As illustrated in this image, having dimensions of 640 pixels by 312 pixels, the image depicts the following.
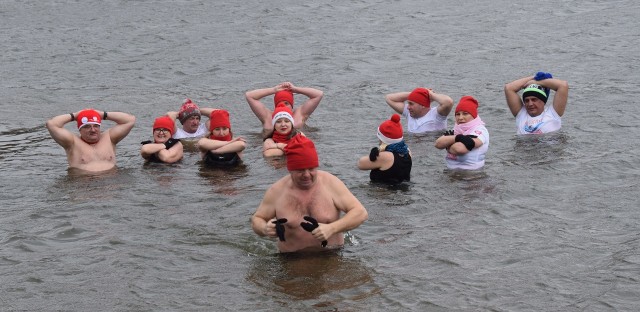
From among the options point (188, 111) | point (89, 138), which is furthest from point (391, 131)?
point (89, 138)

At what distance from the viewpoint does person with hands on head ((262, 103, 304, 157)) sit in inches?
561

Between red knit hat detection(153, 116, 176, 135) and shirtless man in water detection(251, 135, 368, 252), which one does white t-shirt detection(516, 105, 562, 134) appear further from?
shirtless man in water detection(251, 135, 368, 252)

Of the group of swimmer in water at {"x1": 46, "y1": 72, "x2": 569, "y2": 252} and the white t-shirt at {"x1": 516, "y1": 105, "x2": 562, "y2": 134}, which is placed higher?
the group of swimmer in water at {"x1": 46, "y1": 72, "x2": 569, "y2": 252}

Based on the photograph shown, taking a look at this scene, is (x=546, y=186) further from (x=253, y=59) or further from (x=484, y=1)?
(x=484, y=1)

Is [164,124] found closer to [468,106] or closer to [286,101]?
[286,101]

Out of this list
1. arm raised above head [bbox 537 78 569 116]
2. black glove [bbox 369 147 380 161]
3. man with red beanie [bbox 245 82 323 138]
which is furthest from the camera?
man with red beanie [bbox 245 82 323 138]

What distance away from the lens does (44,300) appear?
9375mm

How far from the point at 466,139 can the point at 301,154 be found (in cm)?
441

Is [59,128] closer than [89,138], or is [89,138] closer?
[59,128]

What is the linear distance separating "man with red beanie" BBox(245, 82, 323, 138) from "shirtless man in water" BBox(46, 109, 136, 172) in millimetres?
2566

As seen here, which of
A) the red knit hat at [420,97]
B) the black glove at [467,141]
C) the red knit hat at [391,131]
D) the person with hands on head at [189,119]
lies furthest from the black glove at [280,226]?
the red knit hat at [420,97]

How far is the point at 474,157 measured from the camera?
13.4 metres

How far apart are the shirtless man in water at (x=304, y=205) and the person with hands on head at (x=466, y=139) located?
376 centimetres

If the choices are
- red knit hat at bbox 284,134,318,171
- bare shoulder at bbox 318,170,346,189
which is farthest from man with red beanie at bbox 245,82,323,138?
red knit hat at bbox 284,134,318,171
